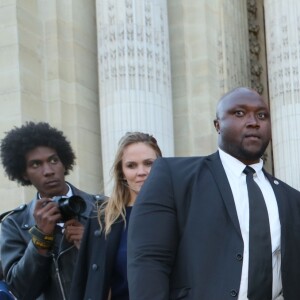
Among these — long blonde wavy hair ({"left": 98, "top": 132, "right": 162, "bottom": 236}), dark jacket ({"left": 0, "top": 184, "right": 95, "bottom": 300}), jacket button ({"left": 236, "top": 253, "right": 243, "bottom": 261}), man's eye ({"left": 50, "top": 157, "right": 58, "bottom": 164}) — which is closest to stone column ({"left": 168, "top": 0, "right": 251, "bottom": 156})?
man's eye ({"left": 50, "top": 157, "right": 58, "bottom": 164})

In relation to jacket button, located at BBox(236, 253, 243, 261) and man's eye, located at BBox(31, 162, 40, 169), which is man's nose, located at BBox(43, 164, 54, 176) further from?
jacket button, located at BBox(236, 253, 243, 261)

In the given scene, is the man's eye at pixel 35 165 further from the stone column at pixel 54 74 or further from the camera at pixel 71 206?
the stone column at pixel 54 74

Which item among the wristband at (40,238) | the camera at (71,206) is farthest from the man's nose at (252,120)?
the wristband at (40,238)

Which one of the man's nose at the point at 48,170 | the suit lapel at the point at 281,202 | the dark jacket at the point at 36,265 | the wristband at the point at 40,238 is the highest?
the man's nose at the point at 48,170

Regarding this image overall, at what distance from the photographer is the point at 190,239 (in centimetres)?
374

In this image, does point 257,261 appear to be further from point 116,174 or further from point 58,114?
point 58,114

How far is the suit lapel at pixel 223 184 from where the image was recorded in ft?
12.3

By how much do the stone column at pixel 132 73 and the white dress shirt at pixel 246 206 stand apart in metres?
8.23

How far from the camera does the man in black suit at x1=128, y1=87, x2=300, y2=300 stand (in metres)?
3.65

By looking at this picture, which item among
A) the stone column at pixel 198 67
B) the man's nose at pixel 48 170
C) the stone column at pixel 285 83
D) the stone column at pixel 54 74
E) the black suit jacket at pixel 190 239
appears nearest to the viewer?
the black suit jacket at pixel 190 239

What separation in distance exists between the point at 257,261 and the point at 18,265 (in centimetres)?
205

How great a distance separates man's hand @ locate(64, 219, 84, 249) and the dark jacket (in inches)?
4.6

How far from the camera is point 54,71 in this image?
42.3ft

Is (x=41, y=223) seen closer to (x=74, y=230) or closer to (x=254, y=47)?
(x=74, y=230)
